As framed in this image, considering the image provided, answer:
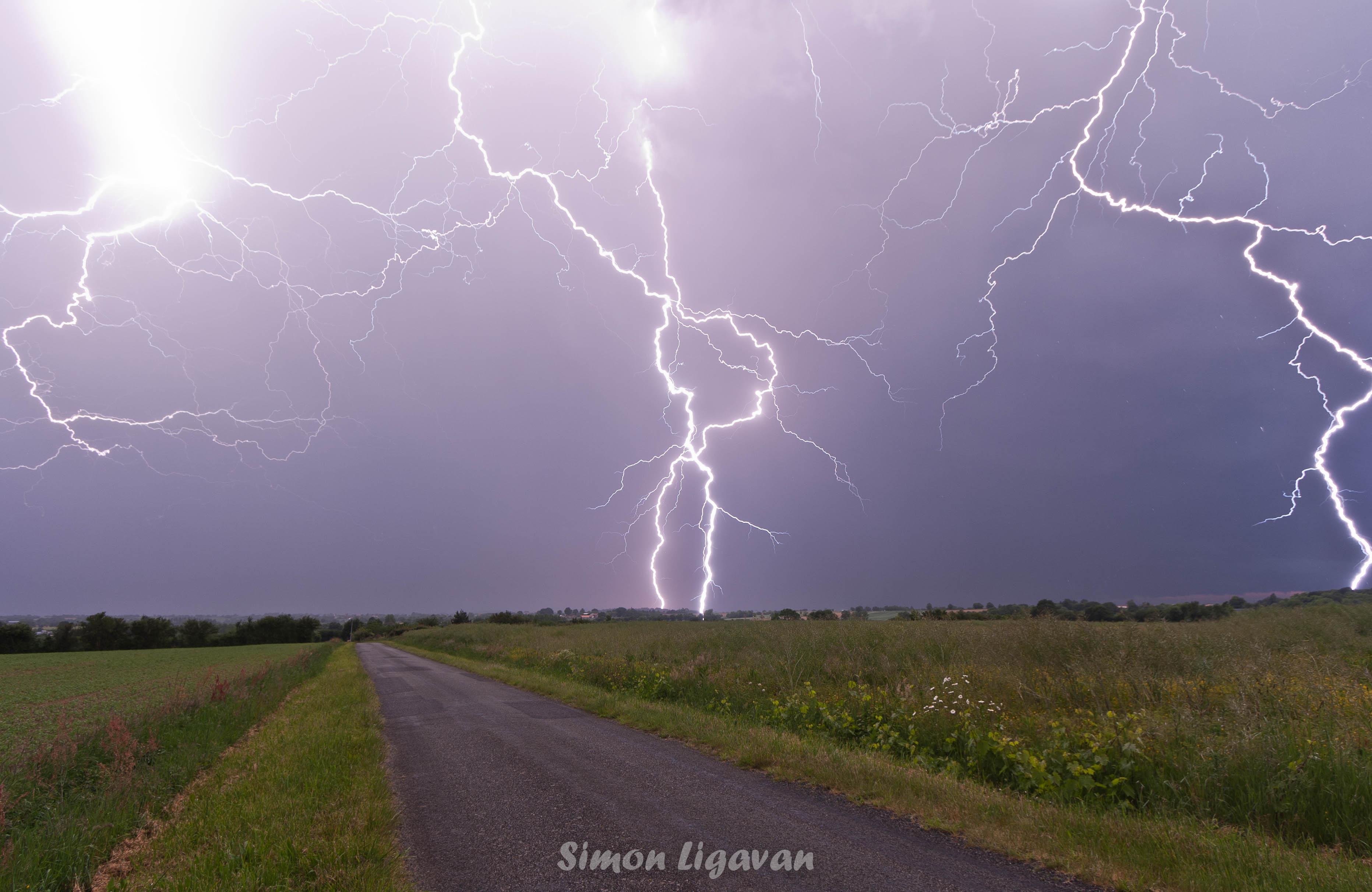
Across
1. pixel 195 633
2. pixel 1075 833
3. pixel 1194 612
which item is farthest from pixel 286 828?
pixel 195 633

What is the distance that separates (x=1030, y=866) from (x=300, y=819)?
269 inches

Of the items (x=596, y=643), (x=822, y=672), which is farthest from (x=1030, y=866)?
(x=596, y=643)

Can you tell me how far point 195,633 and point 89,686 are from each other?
76470 millimetres

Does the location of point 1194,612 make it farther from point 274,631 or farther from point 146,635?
point 274,631

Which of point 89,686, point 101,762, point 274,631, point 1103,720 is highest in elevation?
point 1103,720

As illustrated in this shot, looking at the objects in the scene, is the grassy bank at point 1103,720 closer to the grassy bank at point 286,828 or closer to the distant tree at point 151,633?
the grassy bank at point 286,828

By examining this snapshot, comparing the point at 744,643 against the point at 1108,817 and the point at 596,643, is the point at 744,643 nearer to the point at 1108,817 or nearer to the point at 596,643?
the point at 596,643

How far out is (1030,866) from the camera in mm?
4418

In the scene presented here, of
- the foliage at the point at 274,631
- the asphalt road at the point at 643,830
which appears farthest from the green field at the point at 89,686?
the foliage at the point at 274,631

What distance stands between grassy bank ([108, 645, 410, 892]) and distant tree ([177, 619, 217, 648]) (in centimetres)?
9452

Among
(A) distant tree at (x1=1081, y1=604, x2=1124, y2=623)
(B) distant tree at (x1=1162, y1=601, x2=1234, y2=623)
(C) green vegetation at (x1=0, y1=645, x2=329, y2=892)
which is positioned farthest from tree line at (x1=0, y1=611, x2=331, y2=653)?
(B) distant tree at (x1=1162, y1=601, x2=1234, y2=623)

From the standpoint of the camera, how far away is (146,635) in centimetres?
7394

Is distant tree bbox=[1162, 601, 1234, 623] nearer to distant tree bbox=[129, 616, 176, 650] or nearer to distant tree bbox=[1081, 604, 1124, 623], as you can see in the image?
Answer: distant tree bbox=[1081, 604, 1124, 623]

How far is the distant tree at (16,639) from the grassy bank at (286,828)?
290ft
